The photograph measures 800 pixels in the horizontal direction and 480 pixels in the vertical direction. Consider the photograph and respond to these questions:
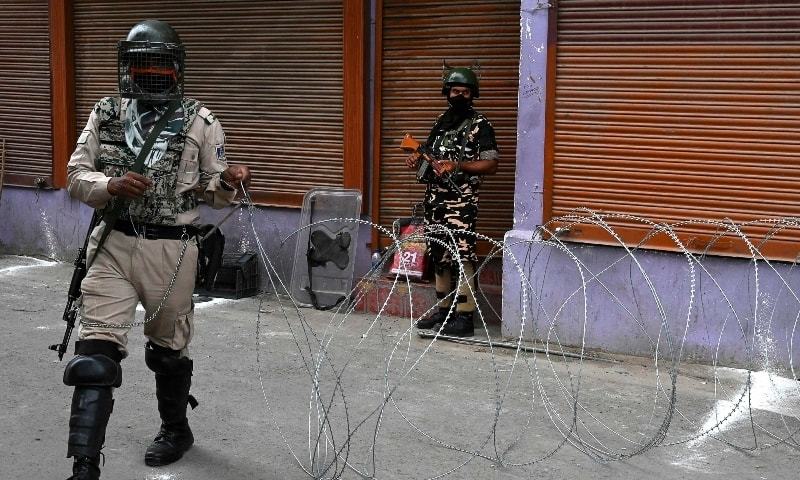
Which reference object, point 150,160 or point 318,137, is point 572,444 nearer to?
point 150,160

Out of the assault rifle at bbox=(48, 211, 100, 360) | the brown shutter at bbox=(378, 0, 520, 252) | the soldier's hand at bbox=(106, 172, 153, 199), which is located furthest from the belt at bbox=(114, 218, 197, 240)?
the brown shutter at bbox=(378, 0, 520, 252)

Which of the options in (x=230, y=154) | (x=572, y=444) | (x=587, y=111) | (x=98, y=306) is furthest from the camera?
(x=230, y=154)

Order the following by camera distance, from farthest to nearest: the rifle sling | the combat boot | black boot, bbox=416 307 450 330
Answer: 1. black boot, bbox=416 307 450 330
2. the rifle sling
3. the combat boot

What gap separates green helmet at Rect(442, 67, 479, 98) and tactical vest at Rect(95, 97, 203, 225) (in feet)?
10.8

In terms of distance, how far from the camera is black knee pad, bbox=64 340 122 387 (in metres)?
4.21

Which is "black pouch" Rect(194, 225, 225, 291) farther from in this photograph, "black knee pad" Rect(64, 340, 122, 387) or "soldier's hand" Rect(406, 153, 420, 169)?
"soldier's hand" Rect(406, 153, 420, 169)

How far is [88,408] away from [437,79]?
4819 millimetres

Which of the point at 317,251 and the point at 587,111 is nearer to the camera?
the point at 587,111

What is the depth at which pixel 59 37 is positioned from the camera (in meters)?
10.2

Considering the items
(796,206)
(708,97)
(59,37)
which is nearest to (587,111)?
(708,97)

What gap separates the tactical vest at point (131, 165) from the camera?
181 inches

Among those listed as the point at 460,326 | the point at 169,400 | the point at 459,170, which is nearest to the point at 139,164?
the point at 169,400

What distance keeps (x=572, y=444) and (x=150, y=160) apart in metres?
2.59

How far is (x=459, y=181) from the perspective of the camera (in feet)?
24.8
